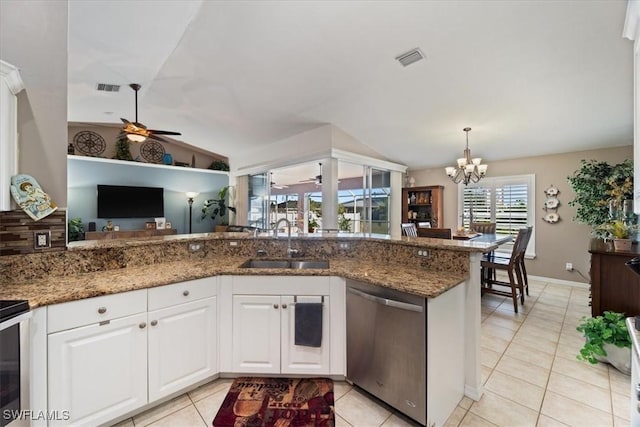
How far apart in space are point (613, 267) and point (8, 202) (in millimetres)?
4673

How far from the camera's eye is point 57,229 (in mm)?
1862

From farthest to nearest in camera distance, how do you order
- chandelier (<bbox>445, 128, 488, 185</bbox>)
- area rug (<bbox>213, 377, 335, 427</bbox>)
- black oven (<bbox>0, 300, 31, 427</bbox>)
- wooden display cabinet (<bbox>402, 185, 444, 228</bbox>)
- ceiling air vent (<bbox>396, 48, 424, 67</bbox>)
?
1. wooden display cabinet (<bbox>402, 185, 444, 228</bbox>)
2. chandelier (<bbox>445, 128, 488, 185</bbox>)
3. ceiling air vent (<bbox>396, 48, 424, 67</bbox>)
4. area rug (<bbox>213, 377, 335, 427</bbox>)
5. black oven (<bbox>0, 300, 31, 427</bbox>)

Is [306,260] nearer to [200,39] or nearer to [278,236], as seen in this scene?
[278,236]

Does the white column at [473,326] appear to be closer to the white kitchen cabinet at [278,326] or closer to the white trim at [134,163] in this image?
the white kitchen cabinet at [278,326]

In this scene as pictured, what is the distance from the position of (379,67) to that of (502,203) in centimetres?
395

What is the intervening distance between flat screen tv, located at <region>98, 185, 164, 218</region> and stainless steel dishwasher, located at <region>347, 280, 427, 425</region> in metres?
6.75

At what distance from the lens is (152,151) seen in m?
7.14

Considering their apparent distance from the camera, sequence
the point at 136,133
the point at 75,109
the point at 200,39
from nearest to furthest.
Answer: the point at 200,39 < the point at 136,133 < the point at 75,109

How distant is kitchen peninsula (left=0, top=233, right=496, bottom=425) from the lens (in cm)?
154

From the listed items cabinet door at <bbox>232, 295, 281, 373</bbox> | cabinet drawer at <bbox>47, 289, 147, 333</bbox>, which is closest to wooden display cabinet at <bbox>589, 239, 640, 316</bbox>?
cabinet door at <bbox>232, 295, 281, 373</bbox>

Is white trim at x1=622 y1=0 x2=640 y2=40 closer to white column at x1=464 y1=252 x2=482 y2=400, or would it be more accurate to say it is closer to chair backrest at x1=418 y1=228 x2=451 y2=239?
white column at x1=464 y1=252 x2=482 y2=400

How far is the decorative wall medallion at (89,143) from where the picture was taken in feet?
20.4

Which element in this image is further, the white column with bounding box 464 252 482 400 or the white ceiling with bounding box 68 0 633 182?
the white ceiling with bounding box 68 0 633 182

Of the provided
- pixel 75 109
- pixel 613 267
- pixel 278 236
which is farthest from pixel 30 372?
pixel 75 109
